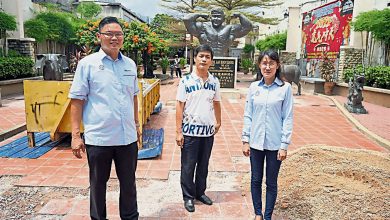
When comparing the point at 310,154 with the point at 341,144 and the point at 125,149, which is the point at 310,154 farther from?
the point at 125,149

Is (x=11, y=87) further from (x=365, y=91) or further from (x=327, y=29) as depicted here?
(x=327, y=29)

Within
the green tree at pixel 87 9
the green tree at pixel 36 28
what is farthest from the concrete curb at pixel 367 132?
the green tree at pixel 87 9

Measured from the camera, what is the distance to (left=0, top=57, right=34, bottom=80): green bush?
10538mm

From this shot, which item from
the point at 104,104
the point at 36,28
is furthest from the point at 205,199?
the point at 36,28

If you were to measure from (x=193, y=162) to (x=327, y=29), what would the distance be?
14380 millimetres

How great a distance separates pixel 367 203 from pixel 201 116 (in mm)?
1748

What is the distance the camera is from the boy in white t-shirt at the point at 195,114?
2820 mm

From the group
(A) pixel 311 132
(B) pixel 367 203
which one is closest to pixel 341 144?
(A) pixel 311 132

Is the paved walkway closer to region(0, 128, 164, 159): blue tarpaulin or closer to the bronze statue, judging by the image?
region(0, 128, 164, 159): blue tarpaulin

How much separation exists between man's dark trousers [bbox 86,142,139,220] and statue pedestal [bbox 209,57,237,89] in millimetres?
8105

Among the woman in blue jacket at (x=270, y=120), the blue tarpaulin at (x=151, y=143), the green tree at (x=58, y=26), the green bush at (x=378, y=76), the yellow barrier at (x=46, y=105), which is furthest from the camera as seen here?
the green tree at (x=58, y=26)

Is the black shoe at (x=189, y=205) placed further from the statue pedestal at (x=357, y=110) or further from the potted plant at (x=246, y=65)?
the potted plant at (x=246, y=65)

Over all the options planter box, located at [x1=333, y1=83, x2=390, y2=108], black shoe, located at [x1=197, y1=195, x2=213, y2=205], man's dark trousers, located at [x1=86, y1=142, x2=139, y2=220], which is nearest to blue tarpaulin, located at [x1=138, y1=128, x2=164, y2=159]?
black shoe, located at [x1=197, y1=195, x2=213, y2=205]

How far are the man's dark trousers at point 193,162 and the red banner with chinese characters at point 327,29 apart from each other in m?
12.3
